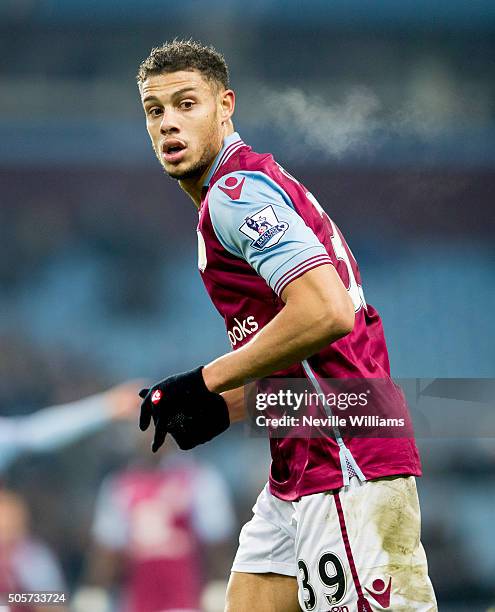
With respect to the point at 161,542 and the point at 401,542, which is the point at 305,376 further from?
the point at 161,542

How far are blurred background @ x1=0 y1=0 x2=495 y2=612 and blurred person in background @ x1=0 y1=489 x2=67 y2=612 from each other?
396 millimetres

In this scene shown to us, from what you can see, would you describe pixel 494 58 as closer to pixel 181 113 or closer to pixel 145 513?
pixel 145 513

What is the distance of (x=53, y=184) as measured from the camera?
6152 mm

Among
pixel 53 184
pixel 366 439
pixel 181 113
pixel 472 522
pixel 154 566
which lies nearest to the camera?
pixel 366 439

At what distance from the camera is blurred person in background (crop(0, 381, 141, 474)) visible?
5.59 m

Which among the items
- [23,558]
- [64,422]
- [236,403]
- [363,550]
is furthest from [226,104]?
[64,422]

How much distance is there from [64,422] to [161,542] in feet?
3.84

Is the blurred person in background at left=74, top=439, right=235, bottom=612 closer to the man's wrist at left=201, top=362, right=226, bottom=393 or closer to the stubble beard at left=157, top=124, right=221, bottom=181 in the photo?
the stubble beard at left=157, top=124, right=221, bottom=181

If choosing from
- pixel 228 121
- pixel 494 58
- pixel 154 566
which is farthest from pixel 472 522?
pixel 228 121

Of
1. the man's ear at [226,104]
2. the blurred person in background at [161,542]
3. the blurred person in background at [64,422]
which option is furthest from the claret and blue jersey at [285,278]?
the blurred person in background at [64,422]

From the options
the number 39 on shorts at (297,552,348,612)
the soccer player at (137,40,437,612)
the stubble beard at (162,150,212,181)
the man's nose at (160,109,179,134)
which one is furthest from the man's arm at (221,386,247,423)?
the man's nose at (160,109,179,134)

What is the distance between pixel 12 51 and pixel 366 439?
16.8ft

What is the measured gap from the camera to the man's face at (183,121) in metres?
2.08

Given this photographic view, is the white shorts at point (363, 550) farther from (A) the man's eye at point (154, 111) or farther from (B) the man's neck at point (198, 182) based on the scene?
(A) the man's eye at point (154, 111)
